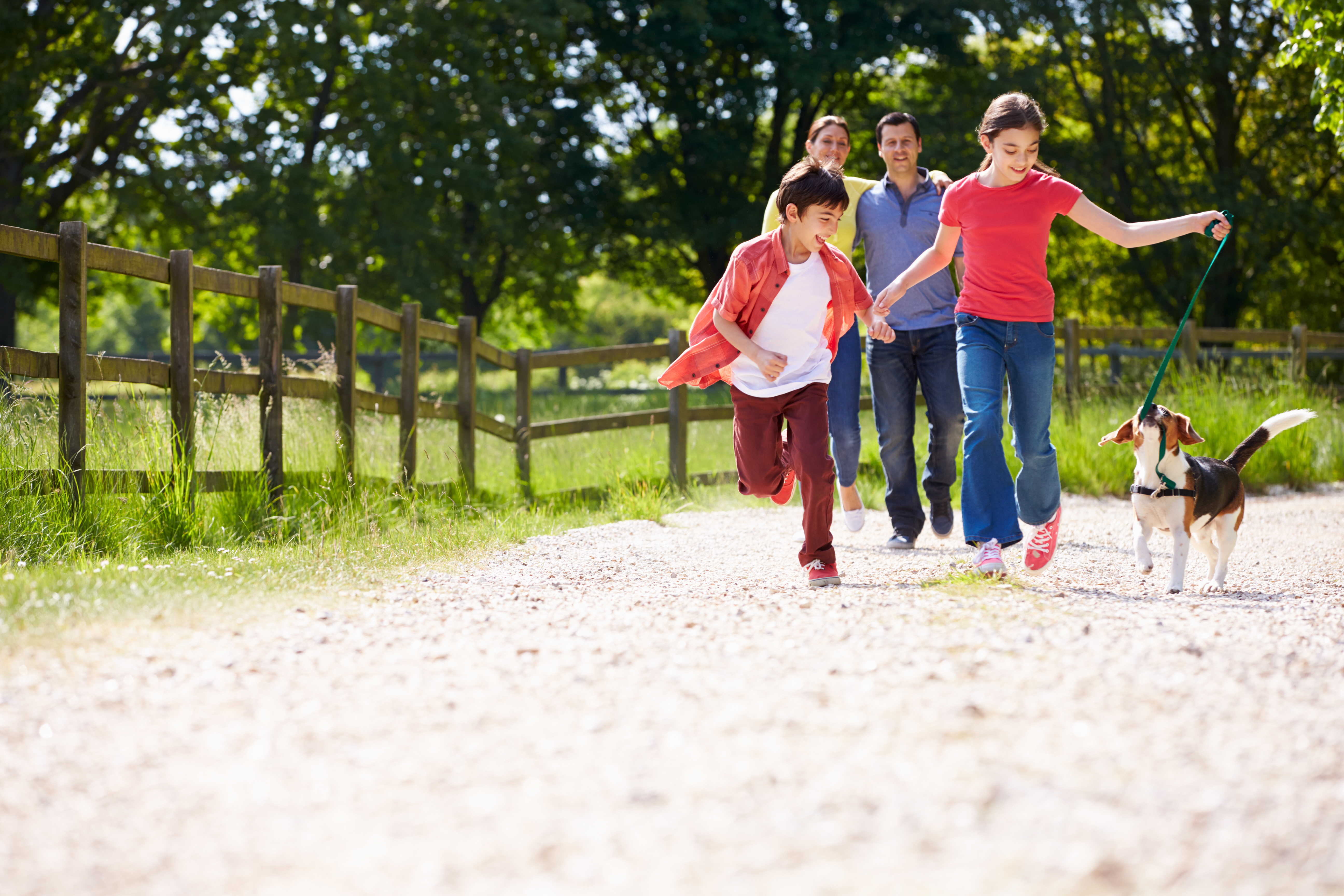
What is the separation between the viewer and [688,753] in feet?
7.97

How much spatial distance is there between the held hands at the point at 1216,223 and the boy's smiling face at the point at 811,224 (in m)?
1.36

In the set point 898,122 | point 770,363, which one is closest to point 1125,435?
point 770,363

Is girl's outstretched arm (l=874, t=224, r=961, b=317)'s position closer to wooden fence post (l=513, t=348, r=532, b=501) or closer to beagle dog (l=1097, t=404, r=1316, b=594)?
beagle dog (l=1097, t=404, r=1316, b=594)

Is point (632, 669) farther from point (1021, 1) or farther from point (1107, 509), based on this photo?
point (1021, 1)

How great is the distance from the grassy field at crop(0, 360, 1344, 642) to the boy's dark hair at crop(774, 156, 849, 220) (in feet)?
7.44

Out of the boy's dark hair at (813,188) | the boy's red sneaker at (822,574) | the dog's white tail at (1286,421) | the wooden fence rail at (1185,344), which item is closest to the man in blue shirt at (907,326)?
the boy's dark hair at (813,188)

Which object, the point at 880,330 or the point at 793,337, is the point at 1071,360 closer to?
the point at 880,330

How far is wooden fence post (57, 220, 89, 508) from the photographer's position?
5.75m

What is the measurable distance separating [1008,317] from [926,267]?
0.48 meters

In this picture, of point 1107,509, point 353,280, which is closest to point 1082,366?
point 1107,509

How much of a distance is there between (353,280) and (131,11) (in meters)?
5.27

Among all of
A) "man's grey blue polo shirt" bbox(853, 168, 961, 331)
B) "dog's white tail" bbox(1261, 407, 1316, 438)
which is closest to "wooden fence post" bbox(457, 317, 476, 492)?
"man's grey blue polo shirt" bbox(853, 168, 961, 331)

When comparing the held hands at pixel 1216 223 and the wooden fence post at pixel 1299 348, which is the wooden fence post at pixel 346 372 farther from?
the wooden fence post at pixel 1299 348

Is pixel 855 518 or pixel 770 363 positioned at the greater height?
pixel 770 363
